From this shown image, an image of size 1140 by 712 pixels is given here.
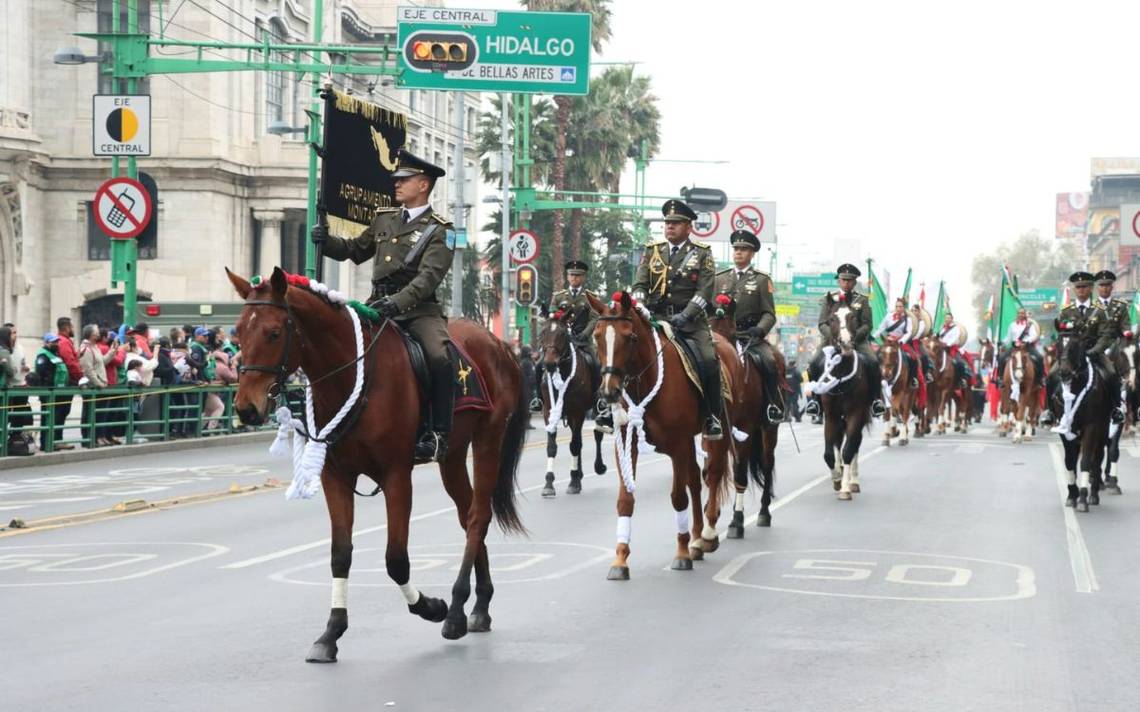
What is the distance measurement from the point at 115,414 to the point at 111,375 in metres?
0.96

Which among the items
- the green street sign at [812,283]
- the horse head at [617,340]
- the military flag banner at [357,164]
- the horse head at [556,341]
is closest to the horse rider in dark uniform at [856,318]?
the horse head at [556,341]

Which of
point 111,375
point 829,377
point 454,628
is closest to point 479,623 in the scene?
point 454,628

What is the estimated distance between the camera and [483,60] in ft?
97.1

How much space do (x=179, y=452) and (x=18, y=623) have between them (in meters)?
18.0

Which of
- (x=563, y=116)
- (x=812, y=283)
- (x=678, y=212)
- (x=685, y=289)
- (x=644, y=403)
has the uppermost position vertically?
(x=563, y=116)

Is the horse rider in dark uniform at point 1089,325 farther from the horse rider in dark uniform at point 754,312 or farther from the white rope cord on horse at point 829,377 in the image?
the horse rider in dark uniform at point 754,312

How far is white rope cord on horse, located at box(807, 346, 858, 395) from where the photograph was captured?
19.3 metres

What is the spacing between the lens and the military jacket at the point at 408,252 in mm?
9234

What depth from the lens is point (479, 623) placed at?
9.63 meters

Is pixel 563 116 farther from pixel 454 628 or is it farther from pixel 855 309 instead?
pixel 454 628

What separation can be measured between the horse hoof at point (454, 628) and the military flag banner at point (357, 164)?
31.2 ft

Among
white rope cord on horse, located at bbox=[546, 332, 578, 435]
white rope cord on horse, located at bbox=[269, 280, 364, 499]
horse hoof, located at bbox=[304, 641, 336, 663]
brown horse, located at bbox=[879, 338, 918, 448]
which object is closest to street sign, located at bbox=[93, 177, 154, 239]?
white rope cord on horse, located at bbox=[546, 332, 578, 435]

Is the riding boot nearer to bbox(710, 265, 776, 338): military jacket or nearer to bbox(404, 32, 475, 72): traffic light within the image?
bbox(710, 265, 776, 338): military jacket

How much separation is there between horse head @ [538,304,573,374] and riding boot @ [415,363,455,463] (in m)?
10.7
